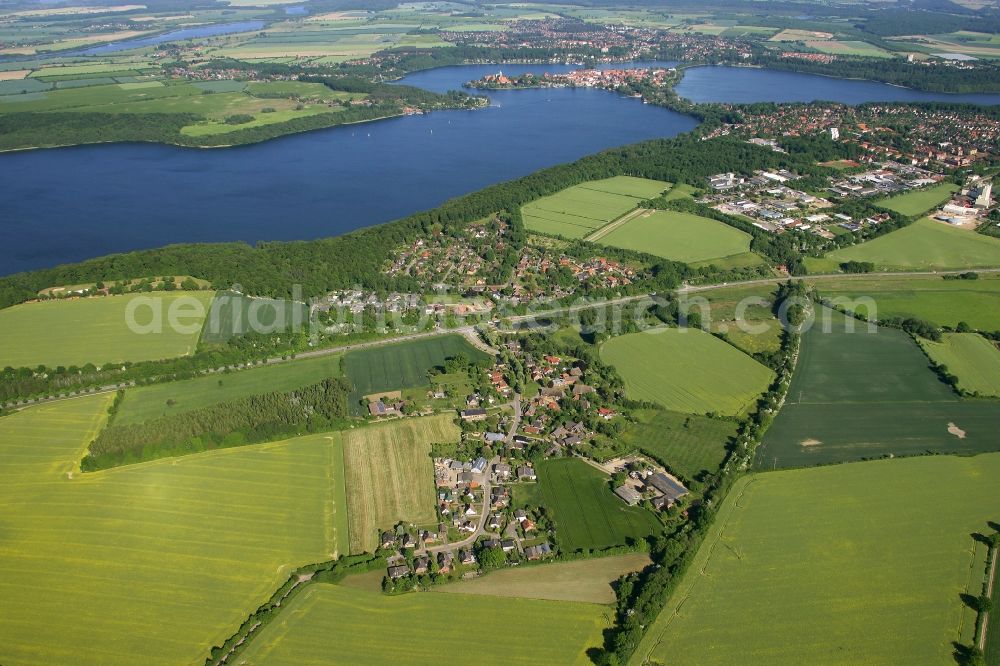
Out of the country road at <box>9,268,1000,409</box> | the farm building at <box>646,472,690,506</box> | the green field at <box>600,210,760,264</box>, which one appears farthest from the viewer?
the green field at <box>600,210,760,264</box>

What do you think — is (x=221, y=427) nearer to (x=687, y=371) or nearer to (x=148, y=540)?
(x=148, y=540)

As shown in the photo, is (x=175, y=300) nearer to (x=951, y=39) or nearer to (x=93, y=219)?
(x=93, y=219)

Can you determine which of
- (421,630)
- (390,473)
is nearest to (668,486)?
(421,630)

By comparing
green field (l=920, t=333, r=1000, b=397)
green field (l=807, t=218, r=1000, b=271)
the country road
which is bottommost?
green field (l=920, t=333, r=1000, b=397)

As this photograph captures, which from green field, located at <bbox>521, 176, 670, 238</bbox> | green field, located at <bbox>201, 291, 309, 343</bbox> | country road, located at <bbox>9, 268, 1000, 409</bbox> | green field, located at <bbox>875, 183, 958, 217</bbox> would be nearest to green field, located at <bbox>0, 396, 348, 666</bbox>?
country road, located at <bbox>9, 268, 1000, 409</bbox>

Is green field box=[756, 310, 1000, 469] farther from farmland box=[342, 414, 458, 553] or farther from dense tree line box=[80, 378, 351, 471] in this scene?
dense tree line box=[80, 378, 351, 471]

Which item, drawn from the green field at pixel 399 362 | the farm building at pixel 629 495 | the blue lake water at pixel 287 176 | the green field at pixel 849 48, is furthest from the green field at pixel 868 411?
the green field at pixel 849 48

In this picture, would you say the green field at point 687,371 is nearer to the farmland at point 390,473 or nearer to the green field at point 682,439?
the green field at point 682,439
